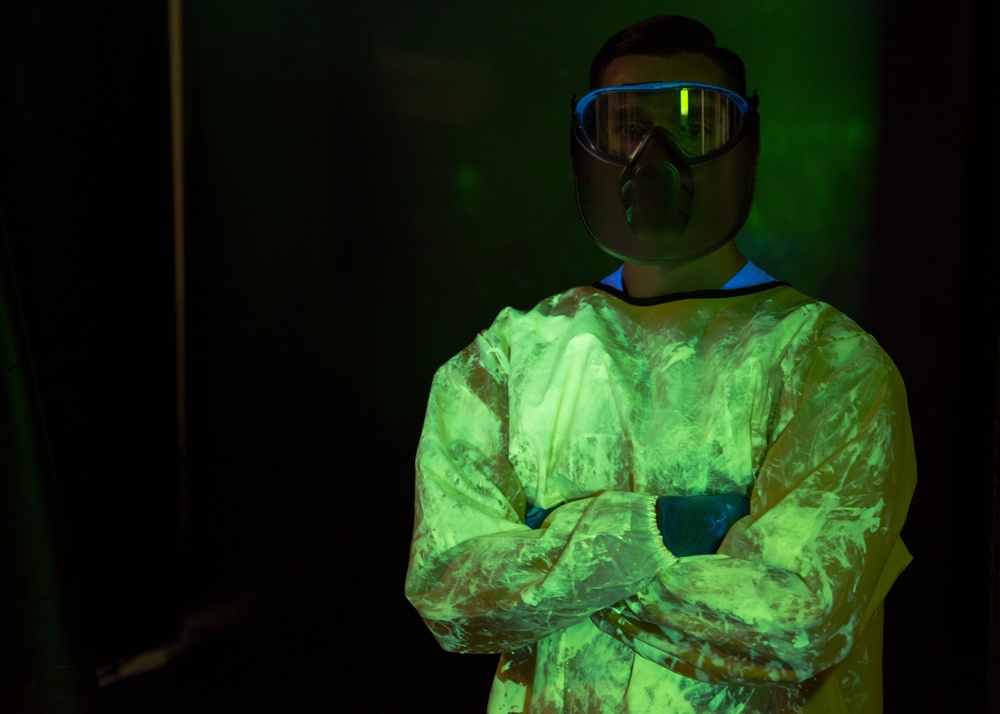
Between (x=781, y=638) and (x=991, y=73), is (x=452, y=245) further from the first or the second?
(x=781, y=638)

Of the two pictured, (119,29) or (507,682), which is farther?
(119,29)

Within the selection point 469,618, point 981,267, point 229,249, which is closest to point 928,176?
point 981,267

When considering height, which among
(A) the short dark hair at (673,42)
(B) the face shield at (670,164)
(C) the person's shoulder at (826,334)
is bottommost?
(C) the person's shoulder at (826,334)

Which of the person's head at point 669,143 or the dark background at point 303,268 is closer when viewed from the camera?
the person's head at point 669,143

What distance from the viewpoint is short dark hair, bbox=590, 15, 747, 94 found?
124 cm

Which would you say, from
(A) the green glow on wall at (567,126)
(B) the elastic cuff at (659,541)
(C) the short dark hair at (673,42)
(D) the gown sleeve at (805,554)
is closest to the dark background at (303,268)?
(A) the green glow on wall at (567,126)

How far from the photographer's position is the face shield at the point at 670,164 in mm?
1212

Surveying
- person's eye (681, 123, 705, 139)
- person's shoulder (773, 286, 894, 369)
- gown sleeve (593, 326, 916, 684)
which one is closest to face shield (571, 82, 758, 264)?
person's eye (681, 123, 705, 139)

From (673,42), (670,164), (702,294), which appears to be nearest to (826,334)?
(702,294)

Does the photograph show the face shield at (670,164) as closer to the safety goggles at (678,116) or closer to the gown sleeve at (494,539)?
the safety goggles at (678,116)

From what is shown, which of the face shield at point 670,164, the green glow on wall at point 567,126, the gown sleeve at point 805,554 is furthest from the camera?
the green glow on wall at point 567,126

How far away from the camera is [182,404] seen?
6.89ft

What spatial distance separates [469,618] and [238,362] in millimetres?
1087

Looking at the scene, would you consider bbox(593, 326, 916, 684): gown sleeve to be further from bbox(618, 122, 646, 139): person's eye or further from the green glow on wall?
the green glow on wall
